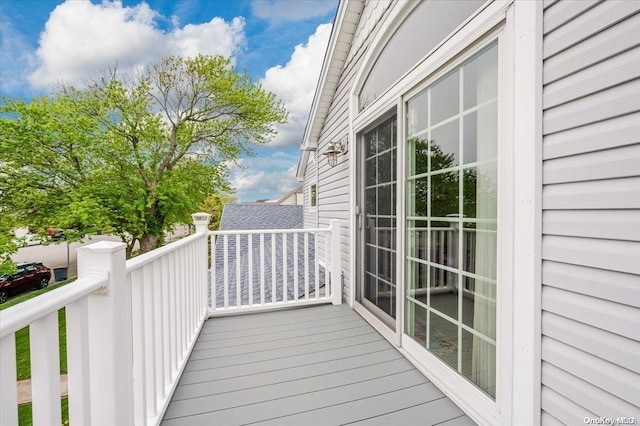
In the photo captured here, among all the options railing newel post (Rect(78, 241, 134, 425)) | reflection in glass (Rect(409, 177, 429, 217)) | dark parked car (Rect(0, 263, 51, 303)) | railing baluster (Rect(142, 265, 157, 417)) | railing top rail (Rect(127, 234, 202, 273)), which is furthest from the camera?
dark parked car (Rect(0, 263, 51, 303))

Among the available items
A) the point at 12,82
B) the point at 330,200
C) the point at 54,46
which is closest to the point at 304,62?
the point at 54,46

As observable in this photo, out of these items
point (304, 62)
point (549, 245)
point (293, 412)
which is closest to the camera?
point (549, 245)

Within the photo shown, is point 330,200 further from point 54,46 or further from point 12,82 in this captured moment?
point 12,82

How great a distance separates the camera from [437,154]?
209cm

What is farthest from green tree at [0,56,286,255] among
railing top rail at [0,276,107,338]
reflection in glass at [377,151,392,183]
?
railing top rail at [0,276,107,338]

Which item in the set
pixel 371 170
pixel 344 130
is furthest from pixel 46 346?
pixel 344 130

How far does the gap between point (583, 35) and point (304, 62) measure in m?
21.9

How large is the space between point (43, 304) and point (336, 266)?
3220 millimetres

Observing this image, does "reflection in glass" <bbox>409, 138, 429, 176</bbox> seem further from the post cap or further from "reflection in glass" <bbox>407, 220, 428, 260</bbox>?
the post cap

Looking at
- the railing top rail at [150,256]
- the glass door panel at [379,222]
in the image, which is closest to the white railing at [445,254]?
the glass door panel at [379,222]

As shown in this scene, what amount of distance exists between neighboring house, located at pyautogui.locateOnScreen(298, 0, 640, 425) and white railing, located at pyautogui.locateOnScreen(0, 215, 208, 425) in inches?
66.9

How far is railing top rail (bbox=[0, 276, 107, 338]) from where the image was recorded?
0.67 meters

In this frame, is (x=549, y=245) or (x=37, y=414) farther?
(x=549, y=245)

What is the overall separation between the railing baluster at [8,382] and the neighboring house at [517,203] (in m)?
1.78
